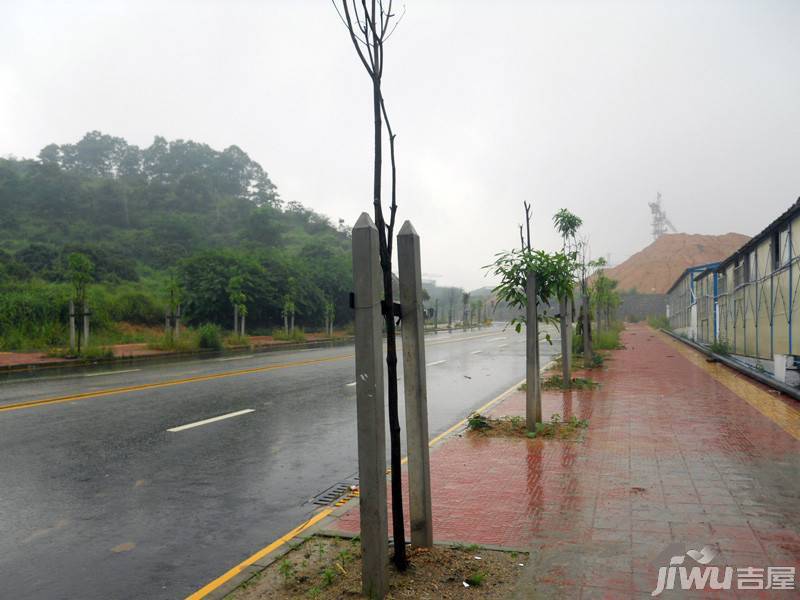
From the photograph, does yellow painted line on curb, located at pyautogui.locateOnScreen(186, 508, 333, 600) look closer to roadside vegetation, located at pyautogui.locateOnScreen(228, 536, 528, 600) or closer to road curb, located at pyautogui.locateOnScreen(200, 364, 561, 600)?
road curb, located at pyautogui.locateOnScreen(200, 364, 561, 600)

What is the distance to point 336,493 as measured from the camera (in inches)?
248

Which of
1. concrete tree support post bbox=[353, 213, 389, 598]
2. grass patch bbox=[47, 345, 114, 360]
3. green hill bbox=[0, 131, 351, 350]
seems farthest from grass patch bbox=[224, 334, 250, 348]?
concrete tree support post bbox=[353, 213, 389, 598]

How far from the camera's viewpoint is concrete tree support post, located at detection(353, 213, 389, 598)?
3.77 m

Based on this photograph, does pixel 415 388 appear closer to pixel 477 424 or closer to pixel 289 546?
pixel 289 546

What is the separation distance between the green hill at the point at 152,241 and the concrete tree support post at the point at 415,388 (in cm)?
2572

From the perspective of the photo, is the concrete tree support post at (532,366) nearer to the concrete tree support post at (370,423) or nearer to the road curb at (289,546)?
the road curb at (289,546)

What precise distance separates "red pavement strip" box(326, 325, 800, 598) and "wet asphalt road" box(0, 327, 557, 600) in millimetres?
1150

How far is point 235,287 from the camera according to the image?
36469mm

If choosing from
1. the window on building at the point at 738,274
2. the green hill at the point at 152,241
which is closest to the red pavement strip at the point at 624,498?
the window on building at the point at 738,274

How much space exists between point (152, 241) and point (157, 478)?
5793 centimetres

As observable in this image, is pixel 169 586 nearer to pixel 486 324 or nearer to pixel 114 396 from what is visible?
pixel 114 396

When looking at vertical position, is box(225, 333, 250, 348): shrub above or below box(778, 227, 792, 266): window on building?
below

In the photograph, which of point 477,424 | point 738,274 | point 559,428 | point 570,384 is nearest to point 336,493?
point 477,424

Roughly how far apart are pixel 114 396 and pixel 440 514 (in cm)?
920
